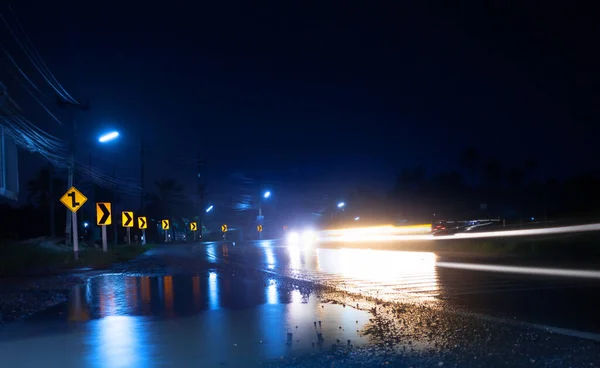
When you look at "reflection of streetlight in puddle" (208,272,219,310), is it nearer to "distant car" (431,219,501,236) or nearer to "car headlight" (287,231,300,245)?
"distant car" (431,219,501,236)

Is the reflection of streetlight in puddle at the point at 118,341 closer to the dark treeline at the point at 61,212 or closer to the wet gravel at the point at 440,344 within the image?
the wet gravel at the point at 440,344

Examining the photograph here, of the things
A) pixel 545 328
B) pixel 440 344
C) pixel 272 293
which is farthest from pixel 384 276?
pixel 440 344

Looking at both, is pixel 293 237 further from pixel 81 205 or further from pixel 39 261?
pixel 39 261

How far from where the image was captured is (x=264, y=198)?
84.9 m

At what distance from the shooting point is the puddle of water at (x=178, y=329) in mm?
7879

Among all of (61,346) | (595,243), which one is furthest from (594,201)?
(61,346)

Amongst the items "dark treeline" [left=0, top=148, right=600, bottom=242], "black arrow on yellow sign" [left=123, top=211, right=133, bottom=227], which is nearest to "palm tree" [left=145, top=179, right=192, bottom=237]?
"dark treeline" [left=0, top=148, right=600, bottom=242]

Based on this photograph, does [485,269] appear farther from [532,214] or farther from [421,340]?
[532,214]

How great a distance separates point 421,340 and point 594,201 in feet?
187

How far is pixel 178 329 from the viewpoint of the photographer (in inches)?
386

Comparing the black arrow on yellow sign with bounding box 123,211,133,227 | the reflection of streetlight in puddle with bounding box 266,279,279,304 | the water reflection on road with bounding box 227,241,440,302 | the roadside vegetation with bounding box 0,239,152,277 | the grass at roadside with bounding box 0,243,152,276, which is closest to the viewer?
the reflection of streetlight in puddle with bounding box 266,279,279,304

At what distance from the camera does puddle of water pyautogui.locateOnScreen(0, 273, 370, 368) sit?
7879 mm

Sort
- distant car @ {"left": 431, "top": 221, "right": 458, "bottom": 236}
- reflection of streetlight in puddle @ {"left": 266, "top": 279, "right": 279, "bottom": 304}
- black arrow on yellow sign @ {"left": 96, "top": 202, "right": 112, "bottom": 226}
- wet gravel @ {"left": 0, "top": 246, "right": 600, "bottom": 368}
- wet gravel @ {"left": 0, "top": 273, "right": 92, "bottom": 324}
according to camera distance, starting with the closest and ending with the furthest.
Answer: wet gravel @ {"left": 0, "top": 246, "right": 600, "bottom": 368} → wet gravel @ {"left": 0, "top": 273, "right": 92, "bottom": 324} → reflection of streetlight in puddle @ {"left": 266, "top": 279, "right": 279, "bottom": 304} → black arrow on yellow sign @ {"left": 96, "top": 202, "right": 112, "bottom": 226} → distant car @ {"left": 431, "top": 221, "right": 458, "bottom": 236}

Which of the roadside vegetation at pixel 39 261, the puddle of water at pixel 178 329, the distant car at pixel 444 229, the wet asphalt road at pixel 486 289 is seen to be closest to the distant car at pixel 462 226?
the distant car at pixel 444 229
